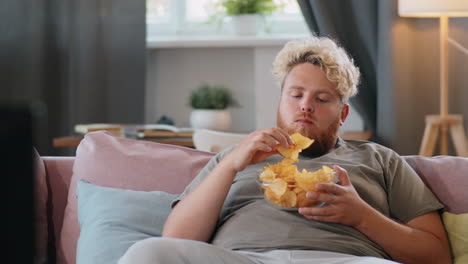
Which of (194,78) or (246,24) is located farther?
(194,78)

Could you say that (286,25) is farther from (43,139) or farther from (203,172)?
(203,172)

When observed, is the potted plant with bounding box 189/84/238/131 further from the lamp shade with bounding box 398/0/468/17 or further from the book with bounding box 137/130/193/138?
the lamp shade with bounding box 398/0/468/17

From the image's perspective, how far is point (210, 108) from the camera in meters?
4.03

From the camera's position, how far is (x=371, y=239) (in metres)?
1.54

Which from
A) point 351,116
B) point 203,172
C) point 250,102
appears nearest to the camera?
point 203,172

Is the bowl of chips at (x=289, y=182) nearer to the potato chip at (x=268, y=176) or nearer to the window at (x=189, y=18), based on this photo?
the potato chip at (x=268, y=176)

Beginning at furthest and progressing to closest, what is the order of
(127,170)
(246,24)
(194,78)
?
(194,78)
(246,24)
(127,170)

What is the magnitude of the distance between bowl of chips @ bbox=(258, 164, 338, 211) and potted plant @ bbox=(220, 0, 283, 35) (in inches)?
106

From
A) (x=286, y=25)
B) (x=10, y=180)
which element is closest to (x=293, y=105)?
(x=10, y=180)

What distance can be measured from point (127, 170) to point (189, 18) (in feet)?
8.56

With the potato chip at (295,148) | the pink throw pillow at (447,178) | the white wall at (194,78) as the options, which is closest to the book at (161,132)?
the white wall at (194,78)

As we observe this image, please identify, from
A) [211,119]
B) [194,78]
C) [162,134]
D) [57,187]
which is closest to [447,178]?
[57,187]

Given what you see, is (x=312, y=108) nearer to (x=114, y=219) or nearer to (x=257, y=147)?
(x=257, y=147)

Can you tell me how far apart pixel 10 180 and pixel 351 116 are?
366 centimetres
